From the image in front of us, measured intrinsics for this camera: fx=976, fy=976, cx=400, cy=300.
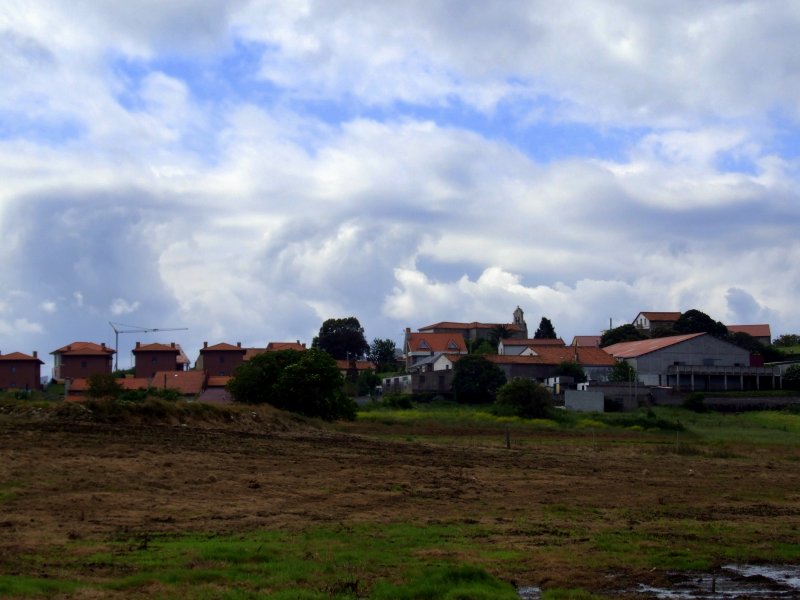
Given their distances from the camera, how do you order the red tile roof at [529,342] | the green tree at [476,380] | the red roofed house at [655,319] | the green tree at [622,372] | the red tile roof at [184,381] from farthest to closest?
the red roofed house at [655,319]
the red tile roof at [529,342]
the green tree at [622,372]
the red tile roof at [184,381]
the green tree at [476,380]

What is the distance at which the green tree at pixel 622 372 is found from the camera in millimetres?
110750

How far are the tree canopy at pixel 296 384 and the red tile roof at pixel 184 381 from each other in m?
35.0

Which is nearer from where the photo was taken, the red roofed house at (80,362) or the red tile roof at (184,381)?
the red tile roof at (184,381)

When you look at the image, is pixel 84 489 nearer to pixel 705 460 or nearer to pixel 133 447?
pixel 133 447

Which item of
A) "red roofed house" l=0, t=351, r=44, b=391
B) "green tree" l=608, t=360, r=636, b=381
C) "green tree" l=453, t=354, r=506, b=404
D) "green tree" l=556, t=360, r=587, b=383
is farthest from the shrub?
"red roofed house" l=0, t=351, r=44, b=391

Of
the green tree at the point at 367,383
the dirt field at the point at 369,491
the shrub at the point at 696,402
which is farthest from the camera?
the green tree at the point at 367,383

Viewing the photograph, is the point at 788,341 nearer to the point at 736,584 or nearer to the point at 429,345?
the point at 429,345

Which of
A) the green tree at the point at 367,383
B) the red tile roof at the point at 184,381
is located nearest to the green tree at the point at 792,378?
the green tree at the point at 367,383

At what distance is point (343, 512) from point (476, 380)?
79000mm

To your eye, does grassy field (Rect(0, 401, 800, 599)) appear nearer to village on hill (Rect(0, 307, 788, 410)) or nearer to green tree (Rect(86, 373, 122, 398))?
green tree (Rect(86, 373, 122, 398))

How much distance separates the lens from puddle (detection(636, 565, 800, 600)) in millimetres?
15750

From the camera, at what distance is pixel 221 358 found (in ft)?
427

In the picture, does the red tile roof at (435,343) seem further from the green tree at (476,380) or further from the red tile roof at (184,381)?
the green tree at (476,380)

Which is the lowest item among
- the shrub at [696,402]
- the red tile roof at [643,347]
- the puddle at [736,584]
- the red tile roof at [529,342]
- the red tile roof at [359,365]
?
the puddle at [736,584]
